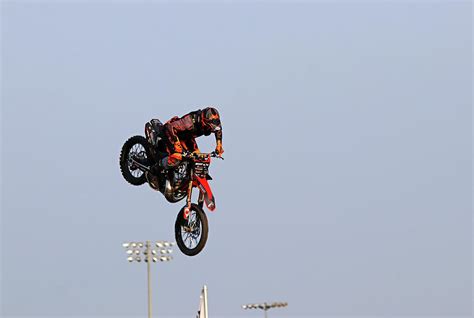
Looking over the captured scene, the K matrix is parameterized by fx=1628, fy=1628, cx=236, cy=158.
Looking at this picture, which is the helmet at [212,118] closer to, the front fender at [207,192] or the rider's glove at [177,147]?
the rider's glove at [177,147]

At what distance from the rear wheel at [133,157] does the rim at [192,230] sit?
2.43 m

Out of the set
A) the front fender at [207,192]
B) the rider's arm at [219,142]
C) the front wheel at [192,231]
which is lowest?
the front wheel at [192,231]

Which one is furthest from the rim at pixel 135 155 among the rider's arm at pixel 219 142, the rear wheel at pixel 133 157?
the rider's arm at pixel 219 142

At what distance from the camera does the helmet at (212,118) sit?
38844 mm

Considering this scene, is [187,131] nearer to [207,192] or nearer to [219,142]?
[219,142]

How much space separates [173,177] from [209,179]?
883mm

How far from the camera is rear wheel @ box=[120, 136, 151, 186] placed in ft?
137

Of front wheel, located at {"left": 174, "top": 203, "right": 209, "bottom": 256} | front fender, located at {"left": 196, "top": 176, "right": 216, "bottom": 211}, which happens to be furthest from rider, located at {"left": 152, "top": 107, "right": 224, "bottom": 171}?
front wheel, located at {"left": 174, "top": 203, "right": 209, "bottom": 256}

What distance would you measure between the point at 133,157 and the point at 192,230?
11.6 feet

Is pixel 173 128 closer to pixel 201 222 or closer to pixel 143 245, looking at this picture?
pixel 201 222

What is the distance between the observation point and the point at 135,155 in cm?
4206

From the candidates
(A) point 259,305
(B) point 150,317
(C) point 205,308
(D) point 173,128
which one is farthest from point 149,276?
(D) point 173,128

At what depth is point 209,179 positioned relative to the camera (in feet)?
131

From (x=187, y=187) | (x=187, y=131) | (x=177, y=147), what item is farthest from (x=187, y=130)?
(x=187, y=187)
